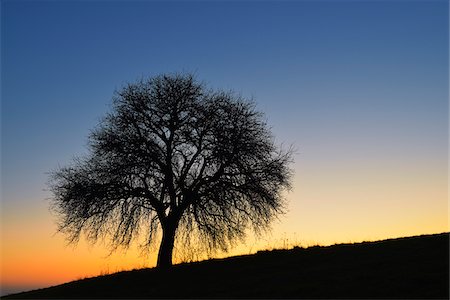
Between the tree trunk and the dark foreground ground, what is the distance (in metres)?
0.92

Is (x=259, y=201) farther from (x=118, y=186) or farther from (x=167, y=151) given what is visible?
(x=118, y=186)

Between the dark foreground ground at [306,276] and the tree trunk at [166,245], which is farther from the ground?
the tree trunk at [166,245]

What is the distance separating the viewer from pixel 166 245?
3131 cm

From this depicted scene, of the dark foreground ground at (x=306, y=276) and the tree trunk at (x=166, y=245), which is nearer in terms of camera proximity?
the dark foreground ground at (x=306, y=276)

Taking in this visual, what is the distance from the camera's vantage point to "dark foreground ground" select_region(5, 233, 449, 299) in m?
19.3

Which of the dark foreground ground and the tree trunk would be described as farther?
the tree trunk

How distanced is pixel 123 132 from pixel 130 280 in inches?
345

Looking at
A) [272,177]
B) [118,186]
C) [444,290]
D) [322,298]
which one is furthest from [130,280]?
[444,290]

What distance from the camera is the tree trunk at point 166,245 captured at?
31188 mm

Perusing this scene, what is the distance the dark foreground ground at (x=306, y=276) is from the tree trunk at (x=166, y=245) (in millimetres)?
924

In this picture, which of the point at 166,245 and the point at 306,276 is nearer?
the point at 306,276

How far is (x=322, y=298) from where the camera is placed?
18.6m

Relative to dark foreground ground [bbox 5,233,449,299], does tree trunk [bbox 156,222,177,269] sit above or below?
above

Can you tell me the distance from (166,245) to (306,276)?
10.9 m
